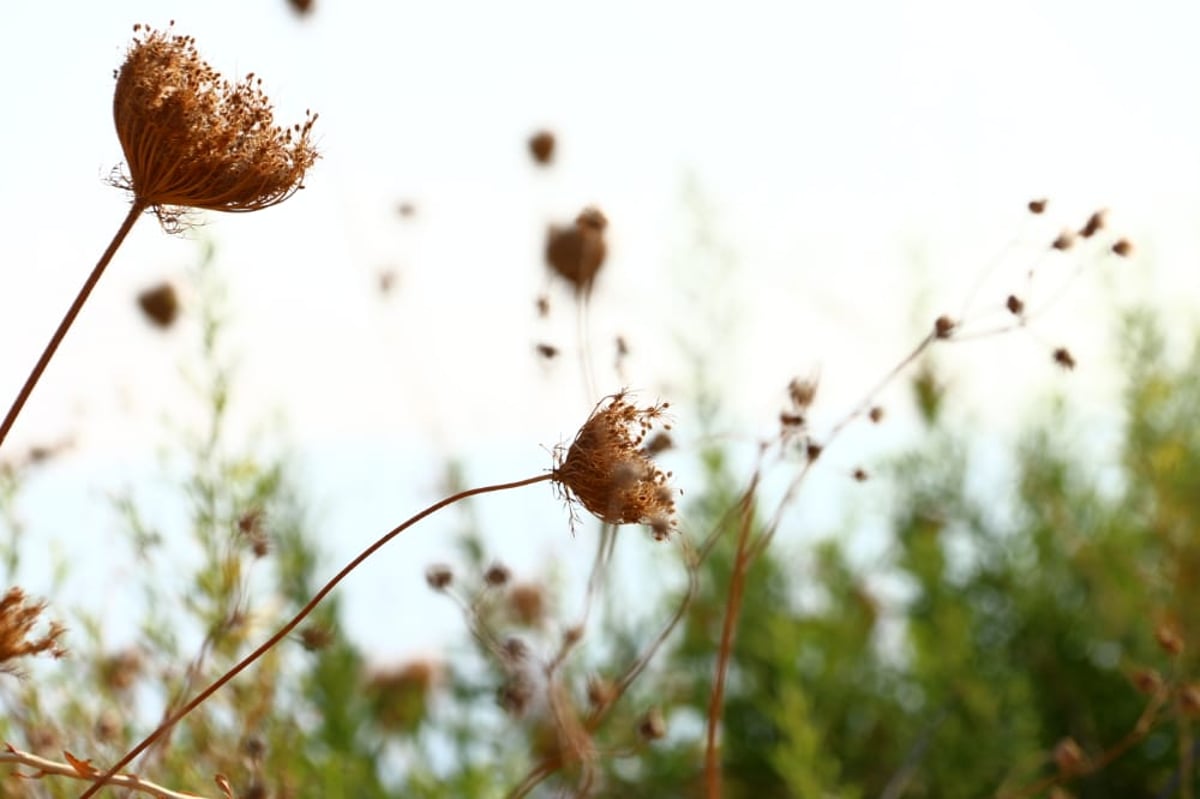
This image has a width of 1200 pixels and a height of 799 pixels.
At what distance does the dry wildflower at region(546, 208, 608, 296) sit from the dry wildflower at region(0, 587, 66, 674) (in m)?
0.37

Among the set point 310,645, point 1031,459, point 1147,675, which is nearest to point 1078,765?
point 1147,675

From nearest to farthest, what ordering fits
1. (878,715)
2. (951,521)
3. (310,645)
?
1. (310,645)
2. (878,715)
3. (951,521)

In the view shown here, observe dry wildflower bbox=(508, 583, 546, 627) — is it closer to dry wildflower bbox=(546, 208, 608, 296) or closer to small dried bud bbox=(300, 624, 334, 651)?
dry wildflower bbox=(546, 208, 608, 296)

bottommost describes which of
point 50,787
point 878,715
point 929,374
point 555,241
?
point 50,787

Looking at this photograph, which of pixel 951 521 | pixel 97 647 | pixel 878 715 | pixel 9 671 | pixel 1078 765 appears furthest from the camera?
pixel 951 521

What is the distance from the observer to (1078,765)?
0.75 metres

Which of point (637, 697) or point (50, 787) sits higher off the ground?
point (637, 697)

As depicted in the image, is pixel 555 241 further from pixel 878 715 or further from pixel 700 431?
pixel 878 715

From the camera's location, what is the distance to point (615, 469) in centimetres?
47

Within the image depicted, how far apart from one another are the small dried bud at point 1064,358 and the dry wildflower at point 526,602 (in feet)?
2.41

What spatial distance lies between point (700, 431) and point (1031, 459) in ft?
1.10

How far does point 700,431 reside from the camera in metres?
1.55

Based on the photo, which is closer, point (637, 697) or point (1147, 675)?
point (1147, 675)

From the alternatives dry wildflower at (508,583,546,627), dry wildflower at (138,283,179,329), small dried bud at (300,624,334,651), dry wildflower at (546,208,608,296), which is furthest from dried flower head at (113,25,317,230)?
dry wildflower at (508,583,546,627)
